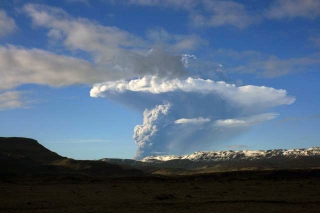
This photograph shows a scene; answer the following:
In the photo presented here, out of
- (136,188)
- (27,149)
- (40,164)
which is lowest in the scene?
(136,188)

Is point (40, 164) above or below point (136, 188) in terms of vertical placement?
above

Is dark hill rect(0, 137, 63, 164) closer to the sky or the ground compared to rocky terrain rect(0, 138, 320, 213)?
closer to the sky

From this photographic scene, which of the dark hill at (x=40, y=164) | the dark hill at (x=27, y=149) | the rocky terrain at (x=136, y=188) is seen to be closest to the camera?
the rocky terrain at (x=136, y=188)

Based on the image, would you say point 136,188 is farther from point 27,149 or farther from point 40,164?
point 27,149

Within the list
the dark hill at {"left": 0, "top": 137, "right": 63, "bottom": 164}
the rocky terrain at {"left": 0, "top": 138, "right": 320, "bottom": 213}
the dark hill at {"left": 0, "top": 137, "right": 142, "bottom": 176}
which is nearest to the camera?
the rocky terrain at {"left": 0, "top": 138, "right": 320, "bottom": 213}

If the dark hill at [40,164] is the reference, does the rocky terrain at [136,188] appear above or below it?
below

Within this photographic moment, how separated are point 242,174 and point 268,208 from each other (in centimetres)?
6163

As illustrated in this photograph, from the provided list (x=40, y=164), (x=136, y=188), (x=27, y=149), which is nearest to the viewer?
(x=136, y=188)

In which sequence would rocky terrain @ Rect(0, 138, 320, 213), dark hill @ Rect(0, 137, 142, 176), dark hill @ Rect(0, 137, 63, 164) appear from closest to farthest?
rocky terrain @ Rect(0, 138, 320, 213) < dark hill @ Rect(0, 137, 142, 176) < dark hill @ Rect(0, 137, 63, 164)

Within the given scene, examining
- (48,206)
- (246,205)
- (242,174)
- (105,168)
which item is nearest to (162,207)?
(246,205)

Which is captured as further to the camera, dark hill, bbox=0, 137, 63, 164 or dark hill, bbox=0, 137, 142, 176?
dark hill, bbox=0, 137, 63, 164

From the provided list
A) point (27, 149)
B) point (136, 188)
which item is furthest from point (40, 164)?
point (136, 188)

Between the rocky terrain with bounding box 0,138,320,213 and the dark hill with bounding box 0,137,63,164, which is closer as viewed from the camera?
the rocky terrain with bounding box 0,138,320,213

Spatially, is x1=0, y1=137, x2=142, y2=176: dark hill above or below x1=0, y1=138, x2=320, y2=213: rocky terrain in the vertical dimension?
above
